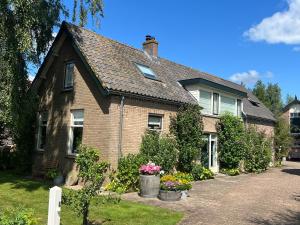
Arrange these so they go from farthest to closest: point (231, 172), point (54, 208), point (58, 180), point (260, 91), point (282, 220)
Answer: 1. point (260, 91)
2. point (231, 172)
3. point (58, 180)
4. point (282, 220)
5. point (54, 208)

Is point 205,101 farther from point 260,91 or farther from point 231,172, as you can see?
point 260,91

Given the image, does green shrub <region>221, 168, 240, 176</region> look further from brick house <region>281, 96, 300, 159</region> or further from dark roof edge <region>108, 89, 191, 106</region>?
brick house <region>281, 96, 300, 159</region>

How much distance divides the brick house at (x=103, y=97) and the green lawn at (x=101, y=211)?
3.40m

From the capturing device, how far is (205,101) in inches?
879

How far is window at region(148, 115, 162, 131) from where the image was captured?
1812cm

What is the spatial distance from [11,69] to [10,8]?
2335mm

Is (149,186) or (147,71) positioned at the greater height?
(147,71)

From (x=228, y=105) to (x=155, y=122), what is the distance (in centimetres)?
780

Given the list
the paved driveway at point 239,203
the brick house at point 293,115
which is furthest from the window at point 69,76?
the brick house at point 293,115

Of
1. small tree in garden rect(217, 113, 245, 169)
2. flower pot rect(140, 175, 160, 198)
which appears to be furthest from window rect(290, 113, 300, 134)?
flower pot rect(140, 175, 160, 198)

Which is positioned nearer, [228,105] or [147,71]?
[147,71]

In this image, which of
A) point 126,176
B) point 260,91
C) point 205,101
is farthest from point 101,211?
point 260,91

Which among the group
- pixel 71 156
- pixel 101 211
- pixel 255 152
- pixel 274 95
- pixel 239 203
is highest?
pixel 274 95

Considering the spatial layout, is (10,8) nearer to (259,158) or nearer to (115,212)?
(115,212)
